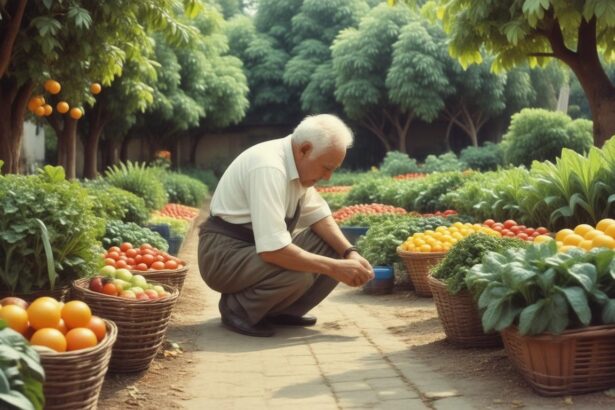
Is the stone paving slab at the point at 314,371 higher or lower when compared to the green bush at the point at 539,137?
lower

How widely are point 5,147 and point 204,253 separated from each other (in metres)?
4.49

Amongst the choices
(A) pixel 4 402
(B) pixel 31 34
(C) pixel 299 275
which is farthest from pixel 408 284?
(A) pixel 4 402

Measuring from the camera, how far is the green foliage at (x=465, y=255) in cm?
517

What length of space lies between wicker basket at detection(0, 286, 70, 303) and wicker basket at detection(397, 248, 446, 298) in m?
3.59

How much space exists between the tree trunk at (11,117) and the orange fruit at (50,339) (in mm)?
6270

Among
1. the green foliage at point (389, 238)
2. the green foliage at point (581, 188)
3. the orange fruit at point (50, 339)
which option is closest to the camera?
the orange fruit at point (50, 339)

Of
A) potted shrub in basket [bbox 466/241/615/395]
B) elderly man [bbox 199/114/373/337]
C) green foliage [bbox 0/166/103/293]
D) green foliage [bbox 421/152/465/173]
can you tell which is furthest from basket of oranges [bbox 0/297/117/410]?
green foliage [bbox 421/152/465/173]

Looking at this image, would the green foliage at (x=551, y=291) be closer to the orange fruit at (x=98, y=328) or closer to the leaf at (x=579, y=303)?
the leaf at (x=579, y=303)

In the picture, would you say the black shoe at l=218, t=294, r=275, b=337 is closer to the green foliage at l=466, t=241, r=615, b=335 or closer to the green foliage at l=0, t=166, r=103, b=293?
the green foliage at l=0, t=166, r=103, b=293

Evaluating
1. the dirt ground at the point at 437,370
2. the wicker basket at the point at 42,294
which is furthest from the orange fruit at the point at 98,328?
the wicker basket at the point at 42,294

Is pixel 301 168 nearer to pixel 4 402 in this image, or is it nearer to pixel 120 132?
pixel 4 402

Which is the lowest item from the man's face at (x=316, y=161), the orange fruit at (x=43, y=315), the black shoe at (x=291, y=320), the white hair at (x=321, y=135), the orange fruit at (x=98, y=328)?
the black shoe at (x=291, y=320)

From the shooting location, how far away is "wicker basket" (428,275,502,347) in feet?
17.0

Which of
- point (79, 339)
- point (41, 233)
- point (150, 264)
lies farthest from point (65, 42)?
point (79, 339)
